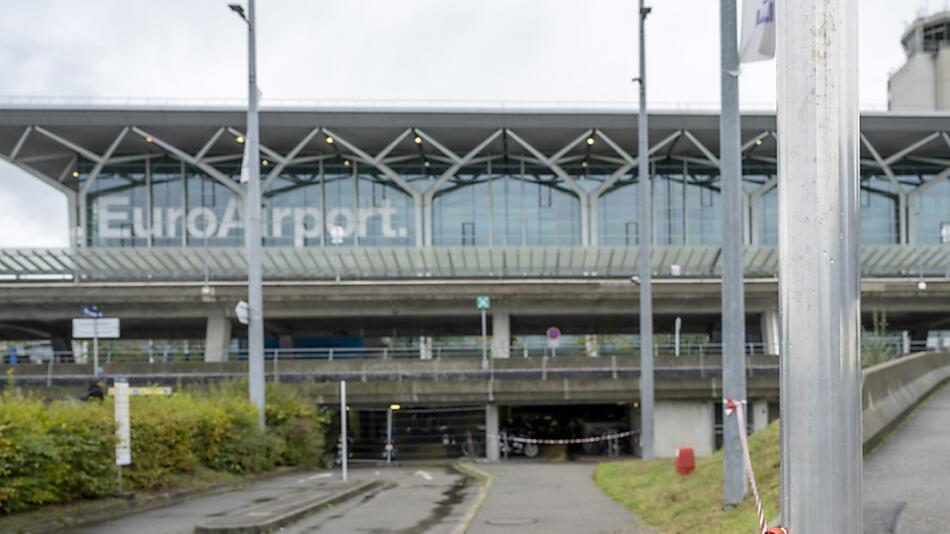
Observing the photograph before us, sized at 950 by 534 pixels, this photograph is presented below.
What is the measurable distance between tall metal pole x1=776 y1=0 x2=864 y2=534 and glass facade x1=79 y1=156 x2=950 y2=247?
50133mm

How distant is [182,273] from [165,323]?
425 cm

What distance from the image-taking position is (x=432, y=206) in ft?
177

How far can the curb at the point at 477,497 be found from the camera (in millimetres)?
13006

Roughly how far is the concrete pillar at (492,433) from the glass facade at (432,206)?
61.4 feet

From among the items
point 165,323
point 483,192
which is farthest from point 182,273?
point 483,192

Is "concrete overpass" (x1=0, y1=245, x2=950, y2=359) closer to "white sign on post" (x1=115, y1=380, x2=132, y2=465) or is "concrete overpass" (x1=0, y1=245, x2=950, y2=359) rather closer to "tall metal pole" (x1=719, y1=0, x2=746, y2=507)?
"white sign on post" (x1=115, y1=380, x2=132, y2=465)

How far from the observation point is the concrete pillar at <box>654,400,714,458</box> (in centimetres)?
3556

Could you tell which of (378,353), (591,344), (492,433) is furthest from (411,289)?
(591,344)

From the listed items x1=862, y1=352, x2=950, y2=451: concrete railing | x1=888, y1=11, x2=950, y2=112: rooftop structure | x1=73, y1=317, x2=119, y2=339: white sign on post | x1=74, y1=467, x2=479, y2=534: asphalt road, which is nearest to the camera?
x1=74, y1=467, x2=479, y2=534: asphalt road

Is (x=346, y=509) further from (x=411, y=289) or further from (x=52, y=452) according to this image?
(x=411, y=289)

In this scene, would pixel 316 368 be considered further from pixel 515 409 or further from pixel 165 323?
pixel 165 323

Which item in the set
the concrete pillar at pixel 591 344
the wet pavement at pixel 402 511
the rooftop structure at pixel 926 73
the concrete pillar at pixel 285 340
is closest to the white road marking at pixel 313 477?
the wet pavement at pixel 402 511

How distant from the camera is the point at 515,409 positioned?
137 ft

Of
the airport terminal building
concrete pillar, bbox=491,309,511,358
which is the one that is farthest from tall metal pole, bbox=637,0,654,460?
concrete pillar, bbox=491,309,511,358
